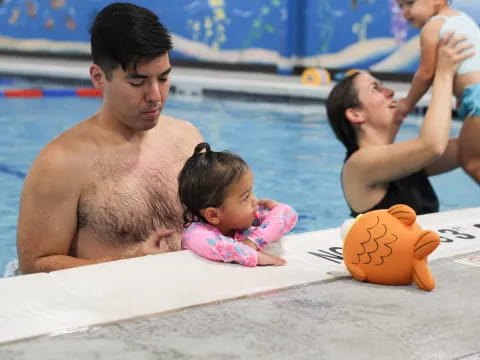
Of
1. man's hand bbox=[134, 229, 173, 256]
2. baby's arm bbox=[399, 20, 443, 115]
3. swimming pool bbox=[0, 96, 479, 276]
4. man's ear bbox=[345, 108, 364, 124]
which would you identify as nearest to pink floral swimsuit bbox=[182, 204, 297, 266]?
man's hand bbox=[134, 229, 173, 256]

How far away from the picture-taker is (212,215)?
2773 millimetres

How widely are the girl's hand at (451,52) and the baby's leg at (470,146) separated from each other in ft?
1.20

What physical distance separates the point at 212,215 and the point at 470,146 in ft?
5.93

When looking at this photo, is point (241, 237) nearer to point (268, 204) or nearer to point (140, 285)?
point (268, 204)

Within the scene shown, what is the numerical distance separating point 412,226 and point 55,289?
1.08 metres

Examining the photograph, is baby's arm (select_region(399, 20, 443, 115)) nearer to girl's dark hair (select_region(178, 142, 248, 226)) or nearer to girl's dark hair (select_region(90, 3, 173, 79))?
girl's dark hair (select_region(178, 142, 248, 226))

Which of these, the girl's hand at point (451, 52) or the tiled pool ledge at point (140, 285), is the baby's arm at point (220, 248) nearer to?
the tiled pool ledge at point (140, 285)

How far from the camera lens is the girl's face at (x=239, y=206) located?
2738mm

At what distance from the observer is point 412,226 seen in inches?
98.3

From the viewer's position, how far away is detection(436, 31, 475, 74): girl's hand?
373 centimetres

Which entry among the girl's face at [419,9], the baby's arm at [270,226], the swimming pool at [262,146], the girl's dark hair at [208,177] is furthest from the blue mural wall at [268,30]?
the girl's dark hair at [208,177]

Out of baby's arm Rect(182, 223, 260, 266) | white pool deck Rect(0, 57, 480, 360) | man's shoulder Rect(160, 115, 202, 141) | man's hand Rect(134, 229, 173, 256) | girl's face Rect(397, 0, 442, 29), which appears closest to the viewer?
white pool deck Rect(0, 57, 480, 360)

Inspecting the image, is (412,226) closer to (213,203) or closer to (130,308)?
(213,203)

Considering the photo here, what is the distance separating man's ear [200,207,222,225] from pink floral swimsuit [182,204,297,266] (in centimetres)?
3
